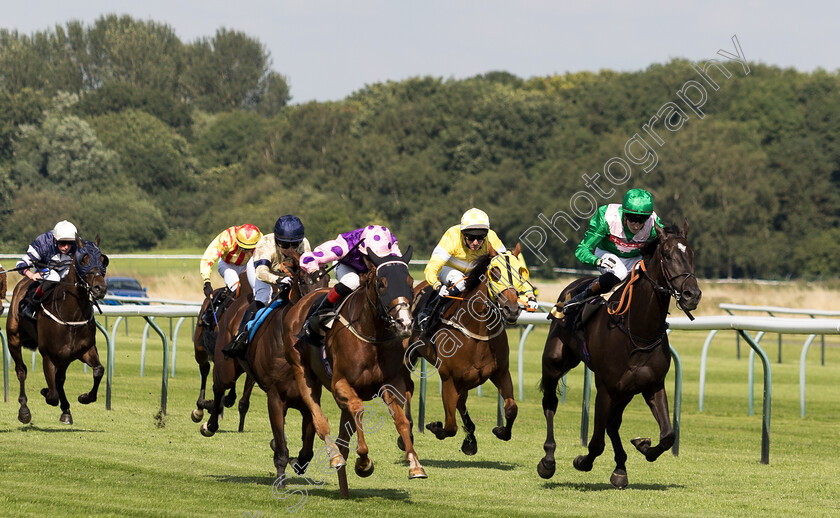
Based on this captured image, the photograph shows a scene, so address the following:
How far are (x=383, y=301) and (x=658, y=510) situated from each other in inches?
77.5

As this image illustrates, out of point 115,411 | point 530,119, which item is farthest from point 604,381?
point 530,119

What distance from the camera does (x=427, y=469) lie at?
9273 millimetres

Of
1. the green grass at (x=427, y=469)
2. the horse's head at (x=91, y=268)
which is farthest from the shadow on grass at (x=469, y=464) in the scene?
the horse's head at (x=91, y=268)

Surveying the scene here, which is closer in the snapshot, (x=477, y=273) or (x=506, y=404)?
(x=477, y=273)

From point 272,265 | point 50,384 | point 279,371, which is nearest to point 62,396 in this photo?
point 50,384

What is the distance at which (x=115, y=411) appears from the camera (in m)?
13.4

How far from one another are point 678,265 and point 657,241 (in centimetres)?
39

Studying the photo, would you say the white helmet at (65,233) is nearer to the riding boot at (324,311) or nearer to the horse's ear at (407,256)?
the riding boot at (324,311)

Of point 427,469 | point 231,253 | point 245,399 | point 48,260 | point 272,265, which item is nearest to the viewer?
point 427,469

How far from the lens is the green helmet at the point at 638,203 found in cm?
855

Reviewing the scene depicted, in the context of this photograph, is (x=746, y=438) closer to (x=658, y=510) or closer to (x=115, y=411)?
(x=658, y=510)

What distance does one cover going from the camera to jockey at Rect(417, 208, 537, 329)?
371 inches

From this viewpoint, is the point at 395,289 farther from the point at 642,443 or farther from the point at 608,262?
the point at 642,443

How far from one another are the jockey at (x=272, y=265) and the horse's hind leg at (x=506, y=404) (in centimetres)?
177
